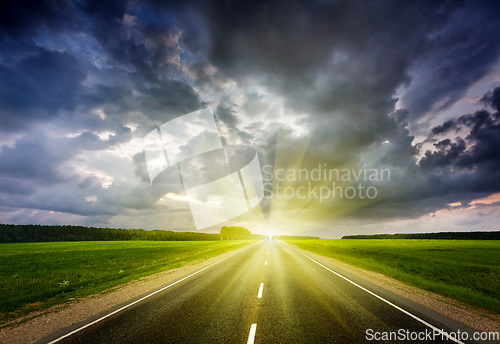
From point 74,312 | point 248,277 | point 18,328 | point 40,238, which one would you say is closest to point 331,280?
point 248,277

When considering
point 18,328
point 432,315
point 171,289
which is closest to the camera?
point 18,328

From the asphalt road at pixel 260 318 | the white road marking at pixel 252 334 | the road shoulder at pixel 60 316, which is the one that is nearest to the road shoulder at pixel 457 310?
the asphalt road at pixel 260 318

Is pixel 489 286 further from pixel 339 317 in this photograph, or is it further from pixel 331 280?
pixel 339 317

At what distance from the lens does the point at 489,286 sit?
38.3 ft

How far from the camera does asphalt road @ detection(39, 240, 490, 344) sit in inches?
196

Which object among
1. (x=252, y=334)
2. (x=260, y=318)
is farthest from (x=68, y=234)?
(x=252, y=334)

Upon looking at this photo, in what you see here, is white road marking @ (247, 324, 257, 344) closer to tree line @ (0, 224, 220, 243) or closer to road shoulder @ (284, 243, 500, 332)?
road shoulder @ (284, 243, 500, 332)

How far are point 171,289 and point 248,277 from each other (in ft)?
14.4

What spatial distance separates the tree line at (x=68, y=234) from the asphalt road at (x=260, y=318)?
145108 mm

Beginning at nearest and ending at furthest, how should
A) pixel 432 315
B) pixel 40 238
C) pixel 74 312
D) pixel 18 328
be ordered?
1. pixel 18 328
2. pixel 432 315
3. pixel 74 312
4. pixel 40 238

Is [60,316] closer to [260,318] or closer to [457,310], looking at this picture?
[260,318]

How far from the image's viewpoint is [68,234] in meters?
130

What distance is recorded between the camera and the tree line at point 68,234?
391 feet

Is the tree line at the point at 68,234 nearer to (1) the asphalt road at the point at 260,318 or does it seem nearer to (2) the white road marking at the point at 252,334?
(1) the asphalt road at the point at 260,318
